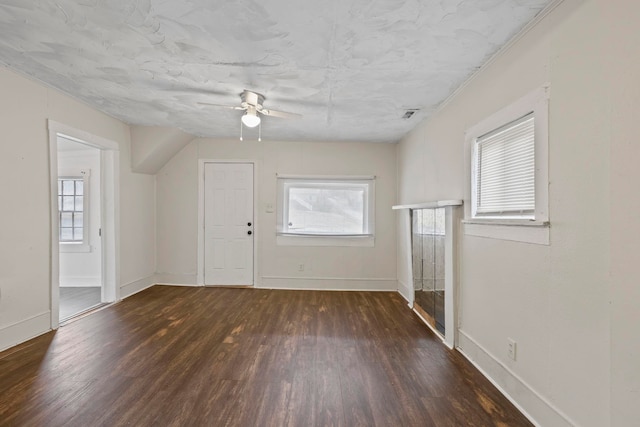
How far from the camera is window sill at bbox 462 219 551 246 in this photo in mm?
1657

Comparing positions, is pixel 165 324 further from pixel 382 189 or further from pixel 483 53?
pixel 483 53

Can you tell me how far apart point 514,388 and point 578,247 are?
3.56 feet

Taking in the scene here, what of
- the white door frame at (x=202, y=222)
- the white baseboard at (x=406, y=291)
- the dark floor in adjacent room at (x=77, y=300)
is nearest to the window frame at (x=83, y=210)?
the dark floor in adjacent room at (x=77, y=300)

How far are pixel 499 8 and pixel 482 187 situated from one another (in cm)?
124

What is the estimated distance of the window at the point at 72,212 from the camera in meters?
4.70

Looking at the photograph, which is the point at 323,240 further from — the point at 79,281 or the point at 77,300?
the point at 79,281

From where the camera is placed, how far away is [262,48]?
2020mm

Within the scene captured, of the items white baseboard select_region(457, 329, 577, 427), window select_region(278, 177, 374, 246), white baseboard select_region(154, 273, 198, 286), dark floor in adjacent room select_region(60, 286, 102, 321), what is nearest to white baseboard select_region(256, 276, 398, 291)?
window select_region(278, 177, 374, 246)

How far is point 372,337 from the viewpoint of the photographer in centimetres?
284

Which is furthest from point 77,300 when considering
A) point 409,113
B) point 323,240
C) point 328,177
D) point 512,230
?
point 512,230

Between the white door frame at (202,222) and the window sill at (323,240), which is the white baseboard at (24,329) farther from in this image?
the window sill at (323,240)

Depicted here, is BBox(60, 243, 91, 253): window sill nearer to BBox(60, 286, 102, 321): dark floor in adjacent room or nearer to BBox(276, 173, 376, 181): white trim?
BBox(60, 286, 102, 321): dark floor in adjacent room

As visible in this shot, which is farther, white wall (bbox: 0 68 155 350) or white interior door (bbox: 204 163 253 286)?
white interior door (bbox: 204 163 253 286)

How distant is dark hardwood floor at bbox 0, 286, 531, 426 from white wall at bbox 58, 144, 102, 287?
5.62ft
